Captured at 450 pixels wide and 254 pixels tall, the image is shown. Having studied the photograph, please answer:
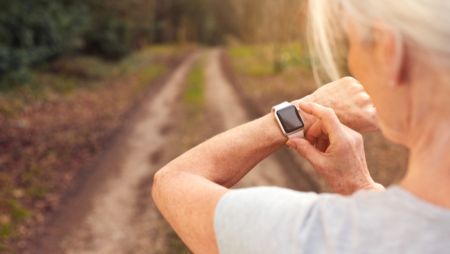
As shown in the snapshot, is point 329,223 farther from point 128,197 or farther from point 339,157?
point 128,197

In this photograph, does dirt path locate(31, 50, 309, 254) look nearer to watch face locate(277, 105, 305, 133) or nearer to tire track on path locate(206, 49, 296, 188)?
tire track on path locate(206, 49, 296, 188)

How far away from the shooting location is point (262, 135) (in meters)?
1.40

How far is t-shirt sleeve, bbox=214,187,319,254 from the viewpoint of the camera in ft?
2.46

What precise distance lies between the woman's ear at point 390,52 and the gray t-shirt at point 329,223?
277 mm

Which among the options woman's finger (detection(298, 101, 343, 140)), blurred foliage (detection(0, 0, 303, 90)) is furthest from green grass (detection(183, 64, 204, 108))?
woman's finger (detection(298, 101, 343, 140))

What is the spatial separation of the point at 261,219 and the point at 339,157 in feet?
2.26

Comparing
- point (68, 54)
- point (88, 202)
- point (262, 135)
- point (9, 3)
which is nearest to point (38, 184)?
point (88, 202)

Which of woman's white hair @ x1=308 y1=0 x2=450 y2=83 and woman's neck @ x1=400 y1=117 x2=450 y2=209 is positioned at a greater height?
woman's white hair @ x1=308 y1=0 x2=450 y2=83

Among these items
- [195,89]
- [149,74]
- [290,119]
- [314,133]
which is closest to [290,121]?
[290,119]

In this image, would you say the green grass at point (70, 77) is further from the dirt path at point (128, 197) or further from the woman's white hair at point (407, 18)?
the woman's white hair at point (407, 18)

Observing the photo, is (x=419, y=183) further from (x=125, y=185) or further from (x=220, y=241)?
(x=125, y=185)

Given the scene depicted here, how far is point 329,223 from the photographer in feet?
2.39

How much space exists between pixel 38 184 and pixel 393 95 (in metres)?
6.62

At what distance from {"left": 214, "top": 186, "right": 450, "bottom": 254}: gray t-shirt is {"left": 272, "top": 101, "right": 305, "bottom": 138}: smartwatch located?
2.05 ft
